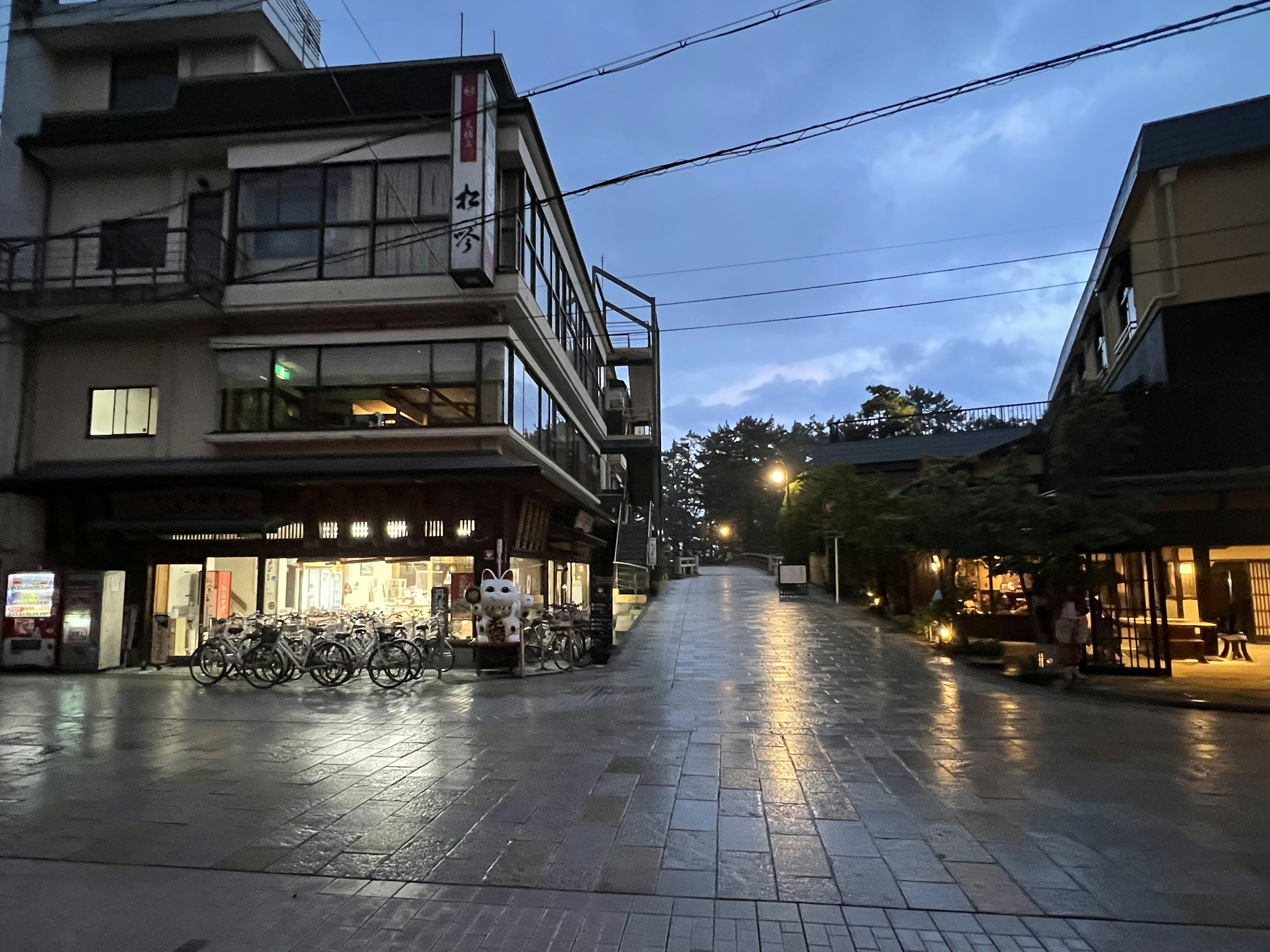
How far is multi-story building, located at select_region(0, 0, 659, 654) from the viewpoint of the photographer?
52.1 feet

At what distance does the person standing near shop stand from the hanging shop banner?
463 inches

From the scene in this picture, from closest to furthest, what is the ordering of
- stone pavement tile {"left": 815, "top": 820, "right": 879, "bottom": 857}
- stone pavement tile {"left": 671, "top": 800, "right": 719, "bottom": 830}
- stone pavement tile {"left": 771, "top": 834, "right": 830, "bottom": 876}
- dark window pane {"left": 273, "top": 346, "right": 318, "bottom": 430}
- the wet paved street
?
1. the wet paved street
2. stone pavement tile {"left": 771, "top": 834, "right": 830, "bottom": 876}
3. stone pavement tile {"left": 815, "top": 820, "right": 879, "bottom": 857}
4. stone pavement tile {"left": 671, "top": 800, "right": 719, "bottom": 830}
5. dark window pane {"left": 273, "top": 346, "right": 318, "bottom": 430}

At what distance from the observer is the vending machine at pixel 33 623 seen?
50.2 feet

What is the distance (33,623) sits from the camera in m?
15.4

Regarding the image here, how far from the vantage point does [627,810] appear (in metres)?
6.46

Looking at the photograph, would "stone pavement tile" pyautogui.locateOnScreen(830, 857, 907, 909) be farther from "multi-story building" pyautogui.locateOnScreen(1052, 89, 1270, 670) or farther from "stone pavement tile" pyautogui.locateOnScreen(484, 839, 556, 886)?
"multi-story building" pyautogui.locateOnScreen(1052, 89, 1270, 670)

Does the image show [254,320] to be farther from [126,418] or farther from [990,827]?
[990,827]

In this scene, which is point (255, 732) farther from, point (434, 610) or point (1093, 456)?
point (1093, 456)

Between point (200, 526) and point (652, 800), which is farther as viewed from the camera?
point (200, 526)

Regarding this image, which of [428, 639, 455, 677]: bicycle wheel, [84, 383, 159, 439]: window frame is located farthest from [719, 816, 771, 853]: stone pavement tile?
[84, 383, 159, 439]: window frame

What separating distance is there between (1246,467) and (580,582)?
63.2ft

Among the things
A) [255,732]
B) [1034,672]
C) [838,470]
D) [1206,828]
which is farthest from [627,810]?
[838,470]

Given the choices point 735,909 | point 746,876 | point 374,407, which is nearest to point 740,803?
point 746,876

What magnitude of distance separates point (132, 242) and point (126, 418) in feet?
12.4
